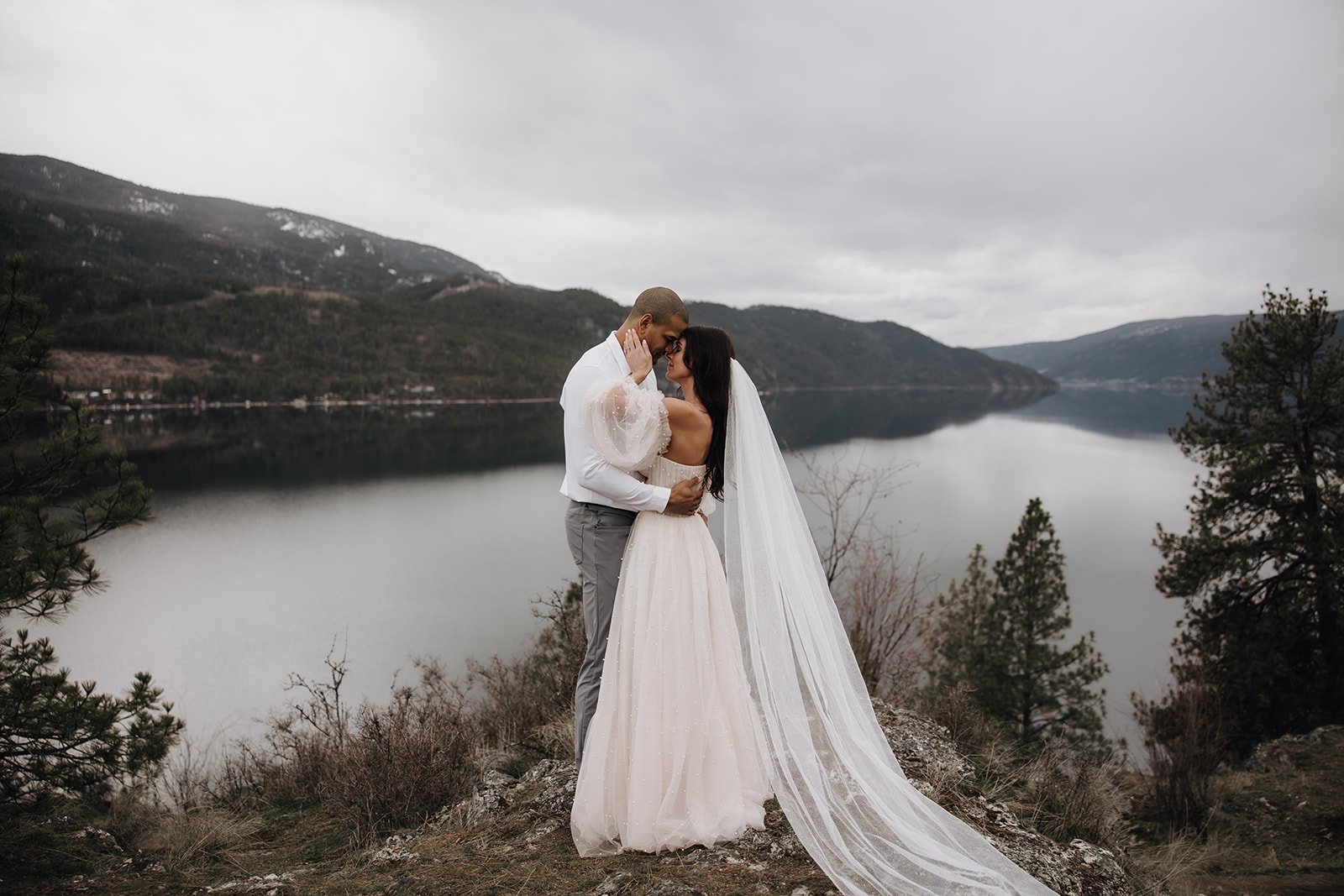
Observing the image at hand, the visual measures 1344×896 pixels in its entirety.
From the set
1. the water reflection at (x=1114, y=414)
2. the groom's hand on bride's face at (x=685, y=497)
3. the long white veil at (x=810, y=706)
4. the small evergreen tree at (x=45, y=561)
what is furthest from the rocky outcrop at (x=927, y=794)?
the water reflection at (x=1114, y=414)

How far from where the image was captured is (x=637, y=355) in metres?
2.62

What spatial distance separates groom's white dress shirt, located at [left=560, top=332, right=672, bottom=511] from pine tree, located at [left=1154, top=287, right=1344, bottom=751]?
12.8 m

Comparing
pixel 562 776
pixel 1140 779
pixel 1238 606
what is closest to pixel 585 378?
pixel 562 776

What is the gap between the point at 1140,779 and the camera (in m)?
10.9

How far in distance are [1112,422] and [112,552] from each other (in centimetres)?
10020

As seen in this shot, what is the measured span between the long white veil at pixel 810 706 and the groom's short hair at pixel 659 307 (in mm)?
471

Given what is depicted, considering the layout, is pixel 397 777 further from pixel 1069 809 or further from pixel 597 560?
pixel 1069 809

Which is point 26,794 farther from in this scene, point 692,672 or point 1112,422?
point 1112,422

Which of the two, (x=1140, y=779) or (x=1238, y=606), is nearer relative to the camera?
(x=1140, y=779)

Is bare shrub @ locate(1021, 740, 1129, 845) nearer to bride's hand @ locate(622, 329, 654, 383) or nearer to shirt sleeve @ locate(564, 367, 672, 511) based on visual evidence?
shirt sleeve @ locate(564, 367, 672, 511)

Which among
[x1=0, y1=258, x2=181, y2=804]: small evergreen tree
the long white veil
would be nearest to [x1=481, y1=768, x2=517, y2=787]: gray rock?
the long white veil

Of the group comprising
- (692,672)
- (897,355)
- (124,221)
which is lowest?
(692,672)

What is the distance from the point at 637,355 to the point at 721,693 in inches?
56.0

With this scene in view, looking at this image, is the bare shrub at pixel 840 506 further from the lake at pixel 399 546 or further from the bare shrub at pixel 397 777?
the bare shrub at pixel 397 777
